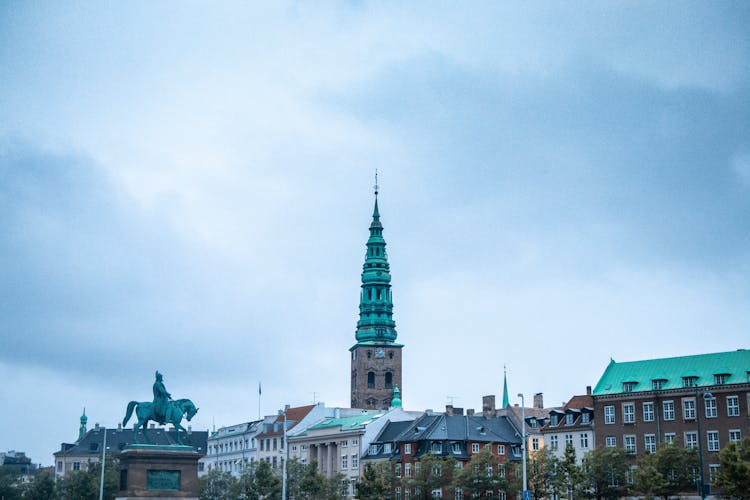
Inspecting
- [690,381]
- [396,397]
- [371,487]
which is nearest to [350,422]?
[396,397]

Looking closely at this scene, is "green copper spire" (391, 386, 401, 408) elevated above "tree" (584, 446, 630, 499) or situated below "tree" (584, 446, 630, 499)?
above

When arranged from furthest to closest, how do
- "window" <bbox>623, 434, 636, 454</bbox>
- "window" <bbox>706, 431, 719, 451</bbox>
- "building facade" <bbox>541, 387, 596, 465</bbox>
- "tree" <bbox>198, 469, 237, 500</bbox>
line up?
"tree" <bbox>198, 469, 237, 500</bbox>, "building facade" <bbox>541, 387, 596, 465</bbox>, "window" <bbox>623, 434, 636, 454</bbox>, "window" <bbox>706, 431, 719, 451</bbox>

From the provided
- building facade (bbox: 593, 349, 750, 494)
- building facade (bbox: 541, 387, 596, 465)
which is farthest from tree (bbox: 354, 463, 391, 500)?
building facade (bbox: 593, 349, 750, 494)

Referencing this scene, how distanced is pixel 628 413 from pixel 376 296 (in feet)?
263

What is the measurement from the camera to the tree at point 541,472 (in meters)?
115

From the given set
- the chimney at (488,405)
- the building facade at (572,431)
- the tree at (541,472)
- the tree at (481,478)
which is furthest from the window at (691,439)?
the chimney at (488,405)

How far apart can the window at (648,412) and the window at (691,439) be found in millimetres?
4607

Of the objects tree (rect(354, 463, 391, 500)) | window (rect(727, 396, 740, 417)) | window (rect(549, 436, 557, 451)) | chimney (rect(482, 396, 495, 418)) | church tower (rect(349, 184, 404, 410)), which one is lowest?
tree (rect(354, 463, 391, 500))

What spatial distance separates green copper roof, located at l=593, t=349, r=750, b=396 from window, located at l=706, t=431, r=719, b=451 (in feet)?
15.9

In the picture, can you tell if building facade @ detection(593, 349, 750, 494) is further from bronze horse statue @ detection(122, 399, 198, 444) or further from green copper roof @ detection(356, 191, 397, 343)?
green copper roof @ detection(356, 191, 397, 343)

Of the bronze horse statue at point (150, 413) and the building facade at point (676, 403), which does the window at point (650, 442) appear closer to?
the building facade at point (676, 403)

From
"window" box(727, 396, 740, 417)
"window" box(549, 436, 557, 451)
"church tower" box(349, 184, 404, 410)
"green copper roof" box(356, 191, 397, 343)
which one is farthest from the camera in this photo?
"church tower" box(349, 184, 404, 410)

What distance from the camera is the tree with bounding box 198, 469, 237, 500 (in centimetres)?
15500

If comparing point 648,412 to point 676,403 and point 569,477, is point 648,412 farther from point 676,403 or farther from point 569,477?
point 569,477
